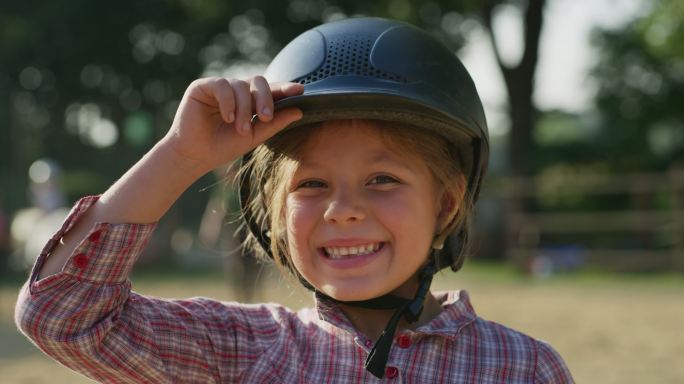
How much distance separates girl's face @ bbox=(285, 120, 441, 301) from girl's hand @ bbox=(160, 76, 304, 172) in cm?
19

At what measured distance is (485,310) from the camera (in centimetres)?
1045

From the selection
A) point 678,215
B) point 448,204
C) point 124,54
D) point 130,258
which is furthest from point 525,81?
point 130,258

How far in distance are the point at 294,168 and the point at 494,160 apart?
101ft

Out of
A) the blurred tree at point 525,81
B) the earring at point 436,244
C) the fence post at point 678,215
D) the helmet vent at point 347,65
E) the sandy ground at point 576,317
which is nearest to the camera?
the helmet vent at point 347,65

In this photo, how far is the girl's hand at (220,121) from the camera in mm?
1999

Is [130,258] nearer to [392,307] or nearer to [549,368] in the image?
[392,307]

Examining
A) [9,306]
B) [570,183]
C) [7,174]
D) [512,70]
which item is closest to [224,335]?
[9,306]

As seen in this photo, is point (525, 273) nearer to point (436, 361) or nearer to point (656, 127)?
point (656, 127)

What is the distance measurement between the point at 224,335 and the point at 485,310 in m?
8.50

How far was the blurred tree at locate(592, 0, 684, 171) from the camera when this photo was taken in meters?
22.2

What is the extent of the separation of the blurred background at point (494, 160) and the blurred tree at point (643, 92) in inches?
2.4

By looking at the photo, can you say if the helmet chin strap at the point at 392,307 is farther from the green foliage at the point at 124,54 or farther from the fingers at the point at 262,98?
the green foliage at the point at 124,54

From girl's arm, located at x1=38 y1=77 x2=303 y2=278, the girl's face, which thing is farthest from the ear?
girl's arm, located at x1=38 y1=77 x2=303 y2=278

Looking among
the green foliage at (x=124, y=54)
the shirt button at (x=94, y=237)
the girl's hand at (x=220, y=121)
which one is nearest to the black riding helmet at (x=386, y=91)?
the girl's hand at (x=220, y=121)
